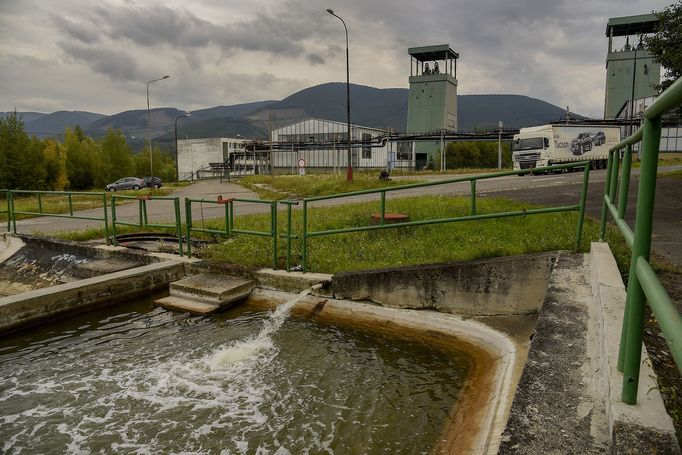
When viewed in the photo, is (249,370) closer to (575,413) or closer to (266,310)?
(266,310)

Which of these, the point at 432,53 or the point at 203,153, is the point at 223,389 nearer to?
the point at 432,53

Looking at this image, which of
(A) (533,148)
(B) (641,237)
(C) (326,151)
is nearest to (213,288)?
(B) (641,237)

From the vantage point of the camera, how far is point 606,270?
4.44 metres

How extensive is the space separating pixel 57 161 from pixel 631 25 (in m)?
66.2

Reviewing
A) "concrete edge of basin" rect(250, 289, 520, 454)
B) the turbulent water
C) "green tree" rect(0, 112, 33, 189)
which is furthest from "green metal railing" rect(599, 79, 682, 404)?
"green tree" rect(0, 112, 33, 189)

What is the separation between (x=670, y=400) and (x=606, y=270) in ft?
7.02

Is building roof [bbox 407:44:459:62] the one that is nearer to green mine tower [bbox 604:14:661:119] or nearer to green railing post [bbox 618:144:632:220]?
green mine tower [bbox 604:14:661:119]

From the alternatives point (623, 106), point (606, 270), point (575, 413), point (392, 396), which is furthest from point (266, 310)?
point (623, 106)

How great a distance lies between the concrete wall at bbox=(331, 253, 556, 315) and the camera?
610 centimetres

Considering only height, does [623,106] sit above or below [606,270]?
above

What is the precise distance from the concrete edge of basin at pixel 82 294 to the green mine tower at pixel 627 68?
198 feet

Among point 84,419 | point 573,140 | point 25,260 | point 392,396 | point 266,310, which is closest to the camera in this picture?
point 84,419

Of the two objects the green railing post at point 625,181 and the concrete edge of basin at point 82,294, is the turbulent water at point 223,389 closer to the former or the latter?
the concrete edge of basin at point 82,294

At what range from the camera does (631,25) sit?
5431 cm
